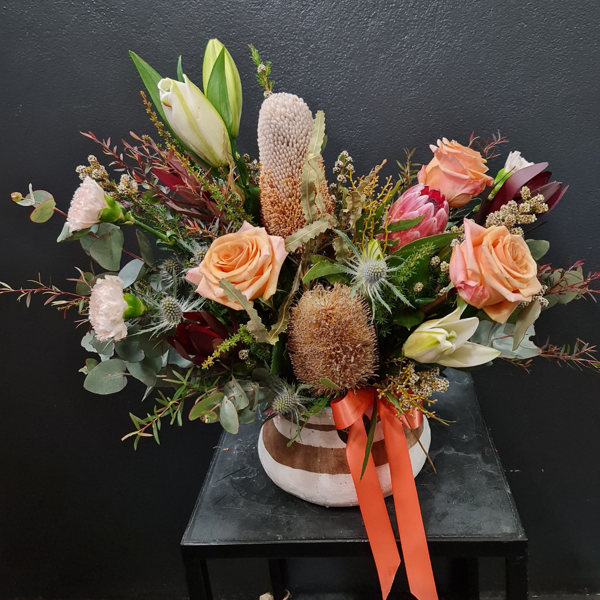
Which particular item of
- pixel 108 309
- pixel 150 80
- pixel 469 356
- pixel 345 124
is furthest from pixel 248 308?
pixel 345 124

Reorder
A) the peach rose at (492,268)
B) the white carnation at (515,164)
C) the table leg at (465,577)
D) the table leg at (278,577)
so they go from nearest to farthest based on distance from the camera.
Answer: the peach rose at (492,268) → the white carnation at (515,164) → the table leg at (465,577) → the table leg at (278,577)

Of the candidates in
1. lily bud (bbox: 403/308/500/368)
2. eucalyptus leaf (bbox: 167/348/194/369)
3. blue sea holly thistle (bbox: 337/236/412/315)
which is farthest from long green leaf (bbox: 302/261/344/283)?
eucalyptus leaf (bbox: 167/348/194/369)

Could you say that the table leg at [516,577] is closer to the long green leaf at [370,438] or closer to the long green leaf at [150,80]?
the long green leaf at [370,438]

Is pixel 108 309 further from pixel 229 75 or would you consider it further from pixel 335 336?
pixel 229 75

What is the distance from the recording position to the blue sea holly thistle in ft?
1.82

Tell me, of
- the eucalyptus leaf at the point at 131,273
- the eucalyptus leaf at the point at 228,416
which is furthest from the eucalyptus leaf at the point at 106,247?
the eucalyptus leaf at the point at 228,416

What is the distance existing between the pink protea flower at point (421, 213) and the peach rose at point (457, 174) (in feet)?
0.16

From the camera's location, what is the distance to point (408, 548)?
645 mm

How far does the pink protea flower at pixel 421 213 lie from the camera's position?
1.95ft

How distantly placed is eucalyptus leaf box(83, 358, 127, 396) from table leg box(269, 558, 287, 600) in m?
0.80

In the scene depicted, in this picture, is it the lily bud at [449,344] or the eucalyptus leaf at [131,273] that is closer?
the lily bud at [449,344]

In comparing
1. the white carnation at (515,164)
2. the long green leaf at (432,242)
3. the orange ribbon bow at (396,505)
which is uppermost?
the white carnation at (515,164)

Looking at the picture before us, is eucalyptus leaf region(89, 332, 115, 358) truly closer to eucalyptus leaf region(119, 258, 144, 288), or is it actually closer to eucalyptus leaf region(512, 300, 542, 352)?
eucalyptus leaf region(119, 258, 144, 288)

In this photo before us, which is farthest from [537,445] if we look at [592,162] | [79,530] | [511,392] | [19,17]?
[19,17]
